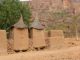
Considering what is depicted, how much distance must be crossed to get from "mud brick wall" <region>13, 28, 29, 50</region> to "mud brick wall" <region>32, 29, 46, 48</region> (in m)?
0.96

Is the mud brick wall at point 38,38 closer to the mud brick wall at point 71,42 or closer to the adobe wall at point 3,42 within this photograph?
the adobe wall at point 3,42

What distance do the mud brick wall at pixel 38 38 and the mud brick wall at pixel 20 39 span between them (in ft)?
3.16

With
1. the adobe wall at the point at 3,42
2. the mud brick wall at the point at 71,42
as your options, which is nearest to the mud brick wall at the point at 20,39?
the adobe wall at the point at 3,42

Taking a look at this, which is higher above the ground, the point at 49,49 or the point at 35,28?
the point at 35,28

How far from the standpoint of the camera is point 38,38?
27516mm

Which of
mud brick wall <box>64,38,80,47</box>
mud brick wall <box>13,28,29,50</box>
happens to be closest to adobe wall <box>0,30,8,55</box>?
mud brick wall <box>13,28,29,50</box>

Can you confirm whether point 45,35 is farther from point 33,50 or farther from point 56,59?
point 56,59

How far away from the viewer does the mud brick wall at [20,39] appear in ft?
84.5

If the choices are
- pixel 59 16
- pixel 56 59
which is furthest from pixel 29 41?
pixel 59 16

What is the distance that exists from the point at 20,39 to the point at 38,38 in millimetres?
2129

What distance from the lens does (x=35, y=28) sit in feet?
91.7

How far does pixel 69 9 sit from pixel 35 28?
122 ft

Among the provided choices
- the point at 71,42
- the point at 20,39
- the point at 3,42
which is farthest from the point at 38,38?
the point at 71,42

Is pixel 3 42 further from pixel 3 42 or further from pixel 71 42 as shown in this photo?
pixel 71 42
